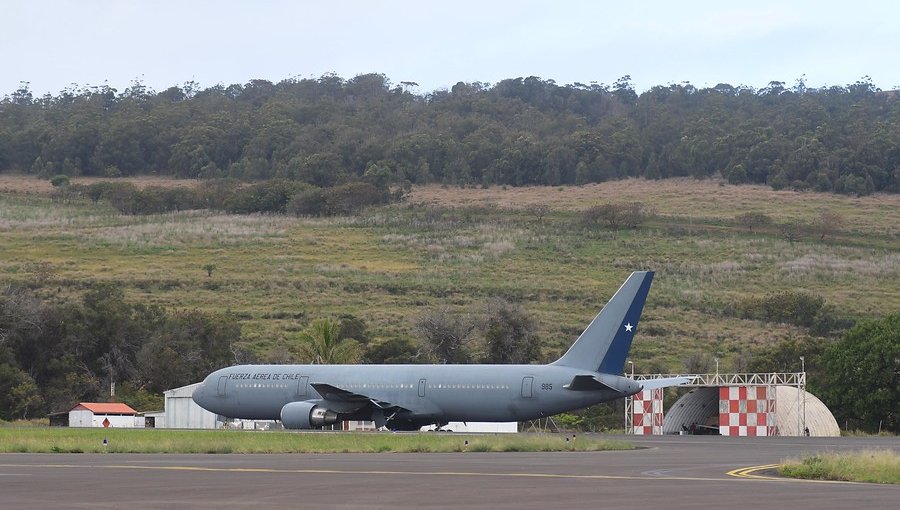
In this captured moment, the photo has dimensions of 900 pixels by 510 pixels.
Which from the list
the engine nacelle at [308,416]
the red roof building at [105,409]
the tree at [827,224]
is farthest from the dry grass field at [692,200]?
the engine nacelle at [308,416]

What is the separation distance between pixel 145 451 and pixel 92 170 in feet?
486

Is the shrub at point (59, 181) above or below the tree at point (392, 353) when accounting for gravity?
above

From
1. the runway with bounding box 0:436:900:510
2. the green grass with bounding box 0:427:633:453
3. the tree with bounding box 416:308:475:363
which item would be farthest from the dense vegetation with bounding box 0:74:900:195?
the runway with bounding box 0:436:900:510

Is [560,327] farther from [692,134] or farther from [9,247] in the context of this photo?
[692,134]

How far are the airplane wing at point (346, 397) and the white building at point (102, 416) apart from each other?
506 inches

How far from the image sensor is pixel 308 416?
47.1 meters

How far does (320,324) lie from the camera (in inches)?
2734

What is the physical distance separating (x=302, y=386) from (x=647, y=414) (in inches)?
555

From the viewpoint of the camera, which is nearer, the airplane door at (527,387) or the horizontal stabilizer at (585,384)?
the horizontal stabilizer at (585,384)

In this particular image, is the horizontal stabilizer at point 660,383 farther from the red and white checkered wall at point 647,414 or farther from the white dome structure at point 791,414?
the red and white checkered wall at point 647,414

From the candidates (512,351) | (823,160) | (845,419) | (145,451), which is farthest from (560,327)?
(823,160)

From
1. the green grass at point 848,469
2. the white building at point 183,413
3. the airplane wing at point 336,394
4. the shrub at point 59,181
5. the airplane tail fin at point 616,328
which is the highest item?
the shrub at point 59,181

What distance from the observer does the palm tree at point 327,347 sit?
68750 millimetres

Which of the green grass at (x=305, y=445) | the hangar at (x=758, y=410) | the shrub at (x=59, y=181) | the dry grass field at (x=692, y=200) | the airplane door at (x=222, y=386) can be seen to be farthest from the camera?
the shrub at (x=59, y=181)
